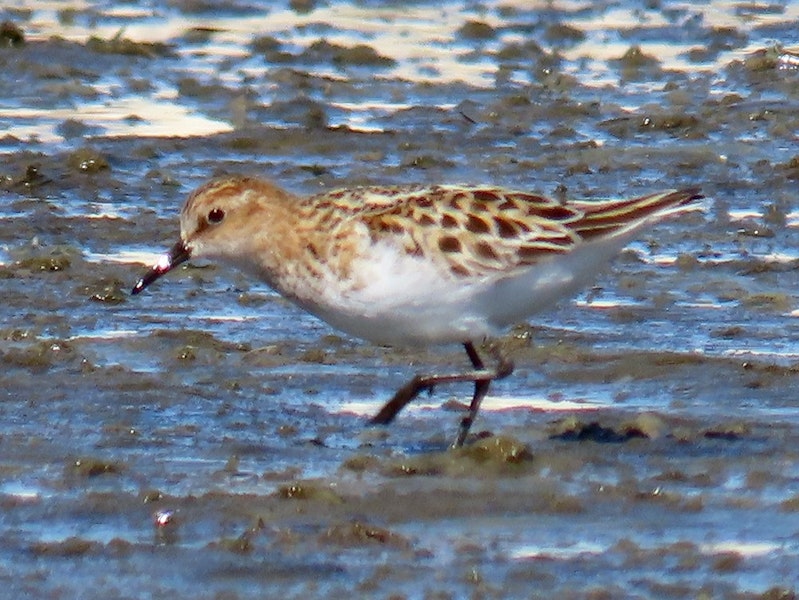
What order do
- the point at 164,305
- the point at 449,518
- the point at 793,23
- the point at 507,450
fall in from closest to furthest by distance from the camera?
the point at 449,518 < the point at 507,450 < the point at 164,305 < the point at 793,23

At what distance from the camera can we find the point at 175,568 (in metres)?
5.79

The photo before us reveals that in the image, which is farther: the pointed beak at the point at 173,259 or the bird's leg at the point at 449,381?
the pointed beak at the point at 173,259

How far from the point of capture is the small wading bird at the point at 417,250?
7.15 meters

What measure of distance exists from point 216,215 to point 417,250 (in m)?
0.91

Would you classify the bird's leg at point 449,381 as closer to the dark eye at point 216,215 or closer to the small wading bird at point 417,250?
the small wading bird at point 417,250

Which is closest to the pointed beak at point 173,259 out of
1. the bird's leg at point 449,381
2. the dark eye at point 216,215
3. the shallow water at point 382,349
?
the dark eye at point 216,215

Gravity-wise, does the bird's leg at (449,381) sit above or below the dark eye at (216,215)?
below

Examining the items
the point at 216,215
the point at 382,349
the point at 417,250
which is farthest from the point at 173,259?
the point at 382,349

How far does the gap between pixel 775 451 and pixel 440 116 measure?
6207 mm

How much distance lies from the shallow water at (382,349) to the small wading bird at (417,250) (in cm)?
44

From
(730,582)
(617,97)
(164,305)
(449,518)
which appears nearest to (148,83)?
(617,97)

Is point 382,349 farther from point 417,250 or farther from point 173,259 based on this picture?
point 417,250

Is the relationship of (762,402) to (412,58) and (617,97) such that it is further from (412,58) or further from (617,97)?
(412,58)

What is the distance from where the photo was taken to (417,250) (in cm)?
716
